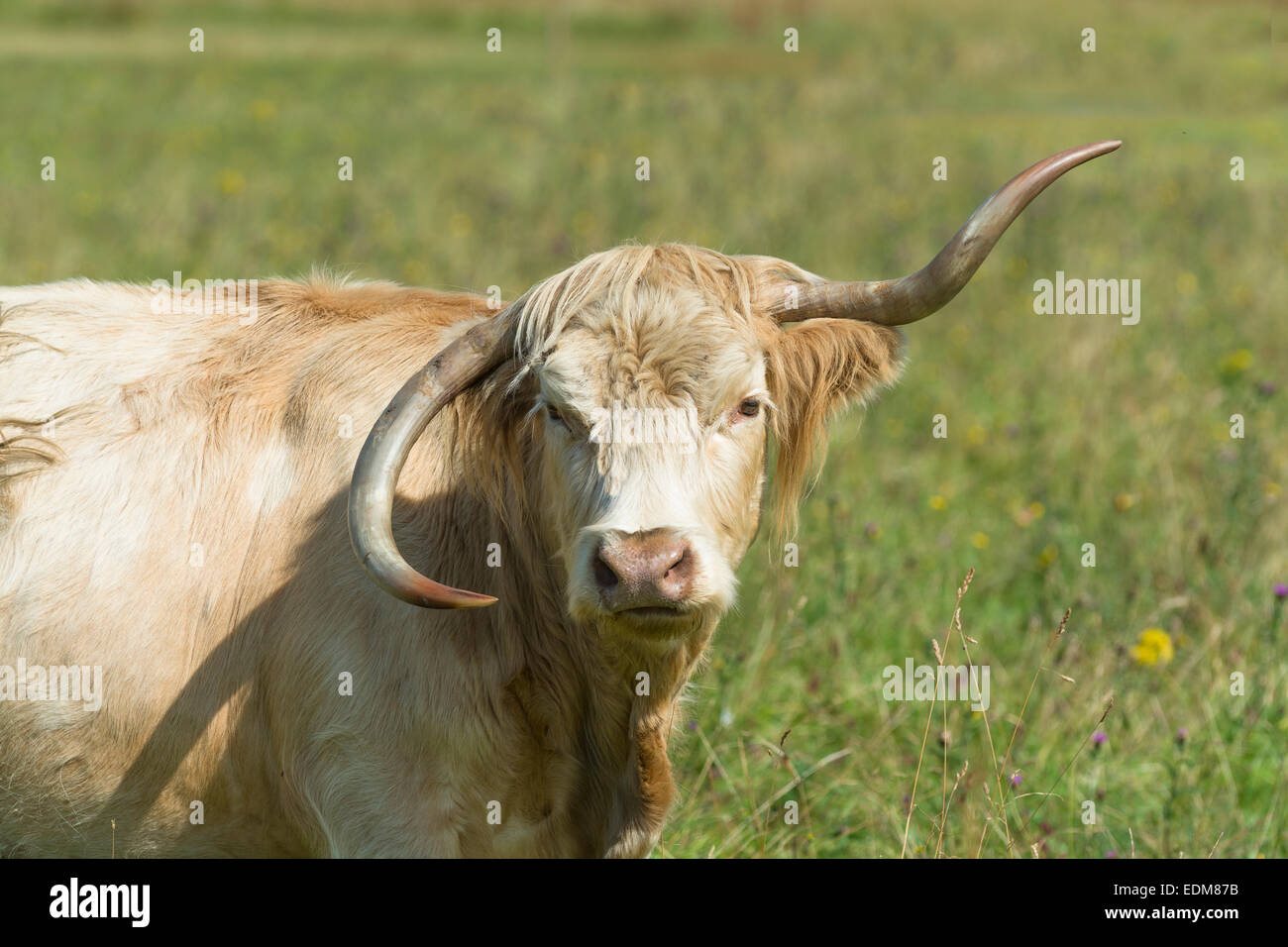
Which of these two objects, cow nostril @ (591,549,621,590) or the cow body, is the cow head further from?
the cow body

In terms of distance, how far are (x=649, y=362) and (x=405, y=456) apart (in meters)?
0.72

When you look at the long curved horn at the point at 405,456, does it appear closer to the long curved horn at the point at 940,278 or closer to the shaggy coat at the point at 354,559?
the shaggy coat at the point at 354,559

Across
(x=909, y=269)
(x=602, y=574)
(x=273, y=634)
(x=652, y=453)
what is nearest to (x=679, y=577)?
(x=602, y=574)

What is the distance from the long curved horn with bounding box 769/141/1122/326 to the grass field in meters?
1.46

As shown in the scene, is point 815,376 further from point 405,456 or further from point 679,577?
point 405,456

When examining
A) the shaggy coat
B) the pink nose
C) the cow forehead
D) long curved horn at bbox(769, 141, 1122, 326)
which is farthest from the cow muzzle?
long curved horn at bbox(769, 141, 1122, 326)

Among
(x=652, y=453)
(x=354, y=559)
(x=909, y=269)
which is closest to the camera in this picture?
(x=652, y=453)

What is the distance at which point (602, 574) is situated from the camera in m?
3.55

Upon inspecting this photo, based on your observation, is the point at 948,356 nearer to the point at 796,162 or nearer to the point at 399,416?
the point at 796,162

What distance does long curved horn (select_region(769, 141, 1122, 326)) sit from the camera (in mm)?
3879

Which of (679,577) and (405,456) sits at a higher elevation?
(405,456)

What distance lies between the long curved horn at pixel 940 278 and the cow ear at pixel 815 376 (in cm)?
7

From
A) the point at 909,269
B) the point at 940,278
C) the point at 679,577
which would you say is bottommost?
the point at 679,577

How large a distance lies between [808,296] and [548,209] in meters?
9.05
